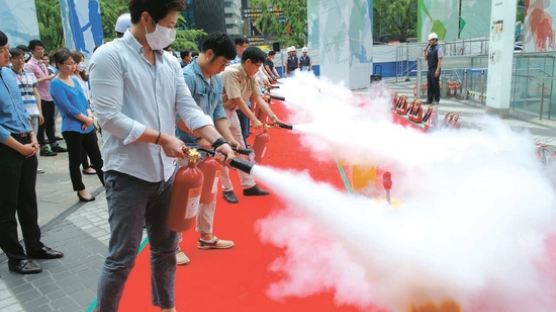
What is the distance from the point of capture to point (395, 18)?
119 ft

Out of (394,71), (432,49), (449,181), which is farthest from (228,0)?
(449,181)

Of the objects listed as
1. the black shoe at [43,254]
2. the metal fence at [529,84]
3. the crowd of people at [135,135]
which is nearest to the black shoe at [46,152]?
the black shoe at [43,254]

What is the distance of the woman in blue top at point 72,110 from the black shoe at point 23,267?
1.91 metres

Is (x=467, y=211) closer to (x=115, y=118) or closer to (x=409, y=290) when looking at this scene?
(x=409, y=290)

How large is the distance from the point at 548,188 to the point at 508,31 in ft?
24.0

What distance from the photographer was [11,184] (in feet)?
11.9

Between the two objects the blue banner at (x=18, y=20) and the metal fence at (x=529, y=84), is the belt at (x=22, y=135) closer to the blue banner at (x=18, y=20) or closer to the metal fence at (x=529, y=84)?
the blue banner at (x=18, y=20)

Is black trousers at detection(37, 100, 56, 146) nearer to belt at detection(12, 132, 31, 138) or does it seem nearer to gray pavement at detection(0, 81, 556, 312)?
gray pavement at detection(0, 81, 556, 312)

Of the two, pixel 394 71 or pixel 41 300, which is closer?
pixel 41 300

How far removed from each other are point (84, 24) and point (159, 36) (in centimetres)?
767

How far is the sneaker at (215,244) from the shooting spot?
13.8 feet

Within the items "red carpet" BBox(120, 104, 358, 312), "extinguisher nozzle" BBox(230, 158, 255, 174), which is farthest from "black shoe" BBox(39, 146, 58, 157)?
"extinguisher nozzle" BBox(230, 158, 255, 174)

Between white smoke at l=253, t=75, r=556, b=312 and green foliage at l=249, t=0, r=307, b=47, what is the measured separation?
27160 mm

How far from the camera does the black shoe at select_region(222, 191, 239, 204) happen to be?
5.51m
